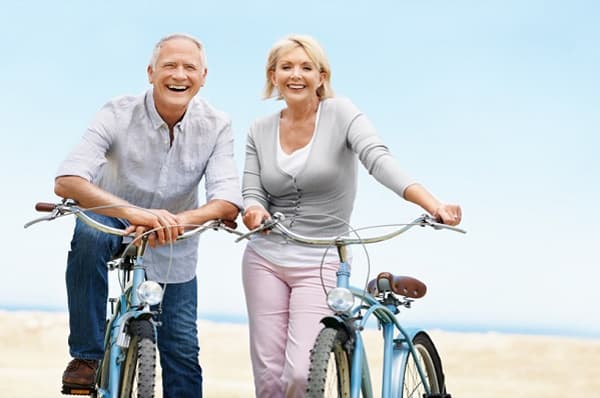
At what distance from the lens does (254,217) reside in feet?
13.6

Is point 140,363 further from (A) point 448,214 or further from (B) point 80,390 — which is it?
(A) point 448,214

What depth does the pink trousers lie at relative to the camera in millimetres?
4273

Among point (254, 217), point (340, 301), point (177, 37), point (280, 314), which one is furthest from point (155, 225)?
point (177, 37)

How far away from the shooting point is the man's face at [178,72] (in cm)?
449

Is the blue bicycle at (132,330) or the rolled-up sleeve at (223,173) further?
the rolled-up sleeve at (223,173)

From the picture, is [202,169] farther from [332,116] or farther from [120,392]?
[120,392]

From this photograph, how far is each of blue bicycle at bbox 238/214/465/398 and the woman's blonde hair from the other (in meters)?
0.69

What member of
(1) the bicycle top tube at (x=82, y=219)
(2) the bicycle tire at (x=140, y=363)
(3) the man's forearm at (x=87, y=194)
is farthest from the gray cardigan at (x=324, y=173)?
(2) the bicycle tire at (x=140, y=363)

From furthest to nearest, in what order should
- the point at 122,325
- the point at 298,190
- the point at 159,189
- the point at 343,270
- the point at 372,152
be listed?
the point at 159,189
the point at 298,190
the point at 372,152
the point at 343,270
the point at 122,325

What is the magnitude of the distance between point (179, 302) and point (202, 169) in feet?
2.33

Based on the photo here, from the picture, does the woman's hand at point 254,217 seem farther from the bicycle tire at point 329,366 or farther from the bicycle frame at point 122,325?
the bicycle tire at point 329,366

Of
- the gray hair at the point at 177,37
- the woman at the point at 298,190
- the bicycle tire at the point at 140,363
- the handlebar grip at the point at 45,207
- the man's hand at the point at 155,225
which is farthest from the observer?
the gray hair at the point at 177,37

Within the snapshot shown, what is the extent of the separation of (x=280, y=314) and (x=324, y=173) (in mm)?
673

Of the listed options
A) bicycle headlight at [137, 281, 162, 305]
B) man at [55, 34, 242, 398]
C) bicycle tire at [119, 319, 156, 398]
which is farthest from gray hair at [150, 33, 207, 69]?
bicycle tire at [119, 319, 156, 398]
